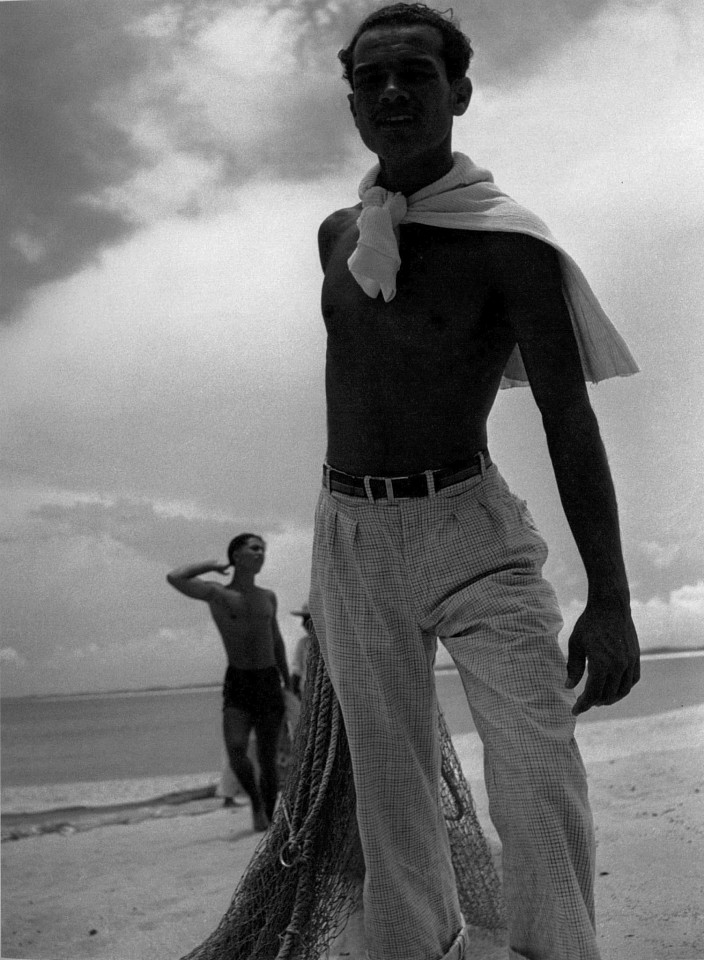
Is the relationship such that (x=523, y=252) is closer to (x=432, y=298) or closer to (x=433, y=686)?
(x=432, y=298)

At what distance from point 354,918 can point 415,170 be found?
5.38 feet

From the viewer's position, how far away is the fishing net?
2072mm

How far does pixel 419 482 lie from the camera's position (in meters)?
1.72

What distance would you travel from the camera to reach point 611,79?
2709 mm

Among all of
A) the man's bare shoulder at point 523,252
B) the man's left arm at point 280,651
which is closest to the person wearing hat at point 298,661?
the man's left arm at point 280,651

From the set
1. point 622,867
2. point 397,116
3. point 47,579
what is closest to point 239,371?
point 47,579

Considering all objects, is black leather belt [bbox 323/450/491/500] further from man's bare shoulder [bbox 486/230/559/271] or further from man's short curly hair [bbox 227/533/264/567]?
man's short curly hair [bbox 227/533/264/567]

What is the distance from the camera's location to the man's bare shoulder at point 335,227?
1.98m

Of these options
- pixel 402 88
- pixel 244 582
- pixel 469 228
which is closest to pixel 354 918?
pixel 244 582

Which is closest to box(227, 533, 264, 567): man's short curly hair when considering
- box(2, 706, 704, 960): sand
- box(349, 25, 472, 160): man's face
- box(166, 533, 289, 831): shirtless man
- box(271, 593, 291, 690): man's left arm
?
box(166, 533, 289, 831): shirtless man

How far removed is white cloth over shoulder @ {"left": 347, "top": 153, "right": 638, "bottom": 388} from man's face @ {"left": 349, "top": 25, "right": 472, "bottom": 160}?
7 cm

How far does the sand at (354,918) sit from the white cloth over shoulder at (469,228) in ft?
4.15

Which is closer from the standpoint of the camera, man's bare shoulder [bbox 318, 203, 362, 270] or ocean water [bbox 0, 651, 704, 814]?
man's bare shoulder [bbox 318, 203, 362, 270]

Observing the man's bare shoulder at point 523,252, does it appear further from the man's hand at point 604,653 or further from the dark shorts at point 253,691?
the dark shorts at point 253,691
